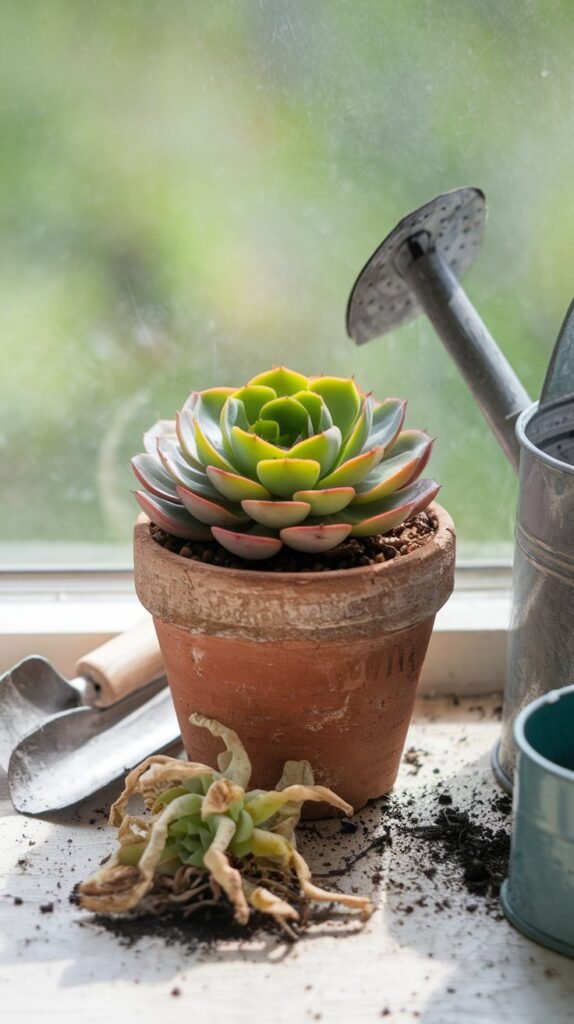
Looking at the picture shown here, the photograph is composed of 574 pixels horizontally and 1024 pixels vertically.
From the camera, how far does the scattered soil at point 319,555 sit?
90 centimetres

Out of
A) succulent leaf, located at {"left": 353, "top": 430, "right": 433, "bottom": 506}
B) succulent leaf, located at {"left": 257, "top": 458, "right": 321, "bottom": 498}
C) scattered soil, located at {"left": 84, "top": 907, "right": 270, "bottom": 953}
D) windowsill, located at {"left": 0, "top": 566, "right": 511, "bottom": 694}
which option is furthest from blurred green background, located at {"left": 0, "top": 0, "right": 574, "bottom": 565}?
scattered soil, located at {"left": 84, "top": 907, "right": 270, "bottom": 953}

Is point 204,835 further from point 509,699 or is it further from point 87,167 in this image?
point 87,167

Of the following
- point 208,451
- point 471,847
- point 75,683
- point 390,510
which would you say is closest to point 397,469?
point 390,510

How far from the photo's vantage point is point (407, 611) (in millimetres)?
898

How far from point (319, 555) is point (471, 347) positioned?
0.89 feet

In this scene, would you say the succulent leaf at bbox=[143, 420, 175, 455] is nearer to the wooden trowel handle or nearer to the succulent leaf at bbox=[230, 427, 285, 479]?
the succulent leaf at bbox=[230, 427, 285, 479]

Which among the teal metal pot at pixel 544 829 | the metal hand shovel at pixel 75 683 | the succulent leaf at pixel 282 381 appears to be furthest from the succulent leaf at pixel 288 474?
the metal hand shovel at pixel 75 683

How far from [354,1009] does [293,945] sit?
0.23 feet

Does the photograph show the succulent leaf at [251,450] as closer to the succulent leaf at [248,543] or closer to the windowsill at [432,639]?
the succulent leaf at [248,543]

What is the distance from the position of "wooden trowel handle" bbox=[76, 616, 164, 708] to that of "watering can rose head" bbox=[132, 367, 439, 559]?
0.74 ft

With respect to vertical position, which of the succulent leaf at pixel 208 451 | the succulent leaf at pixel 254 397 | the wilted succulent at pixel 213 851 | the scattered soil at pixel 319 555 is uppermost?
the succulent leaf at pixel 254 397

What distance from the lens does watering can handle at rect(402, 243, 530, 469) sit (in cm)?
104

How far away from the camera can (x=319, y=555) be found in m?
0.92

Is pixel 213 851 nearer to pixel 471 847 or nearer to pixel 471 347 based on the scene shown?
pixel 471 847
